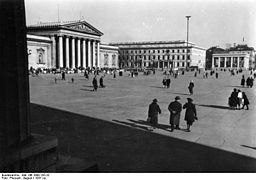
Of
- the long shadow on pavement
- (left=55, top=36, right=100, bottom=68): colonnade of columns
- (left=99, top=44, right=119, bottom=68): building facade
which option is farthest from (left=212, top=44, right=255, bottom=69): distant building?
the long shadow on pavement

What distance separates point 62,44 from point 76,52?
10.2m

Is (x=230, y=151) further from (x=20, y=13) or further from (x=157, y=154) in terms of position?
(x=20, y=13)

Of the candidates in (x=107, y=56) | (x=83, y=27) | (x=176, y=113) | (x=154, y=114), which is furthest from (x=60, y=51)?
(x=176, y=113)

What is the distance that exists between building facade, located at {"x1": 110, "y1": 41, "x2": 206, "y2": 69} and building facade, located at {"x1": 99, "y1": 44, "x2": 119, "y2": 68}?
16.9m

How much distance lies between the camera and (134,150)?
7.87 metres

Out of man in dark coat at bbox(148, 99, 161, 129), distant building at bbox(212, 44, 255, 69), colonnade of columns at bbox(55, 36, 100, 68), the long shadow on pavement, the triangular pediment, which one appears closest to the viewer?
the long shadow on pavement

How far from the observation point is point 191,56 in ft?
449

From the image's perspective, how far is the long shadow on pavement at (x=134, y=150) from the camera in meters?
6.65

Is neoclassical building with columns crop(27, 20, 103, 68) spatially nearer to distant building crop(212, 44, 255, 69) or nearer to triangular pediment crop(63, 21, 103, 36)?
triangular pediment crop(63, 21, 103, 36)

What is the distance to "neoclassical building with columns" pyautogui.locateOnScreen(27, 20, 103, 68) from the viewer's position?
79.1 meters

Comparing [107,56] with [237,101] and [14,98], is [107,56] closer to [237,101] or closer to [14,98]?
[237,101]

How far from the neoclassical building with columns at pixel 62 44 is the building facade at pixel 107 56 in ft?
34.2

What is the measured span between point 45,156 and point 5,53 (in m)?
1.59

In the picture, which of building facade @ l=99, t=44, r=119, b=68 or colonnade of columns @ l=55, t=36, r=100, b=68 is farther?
building facade @ l=99, t=44, r=119, b=68
